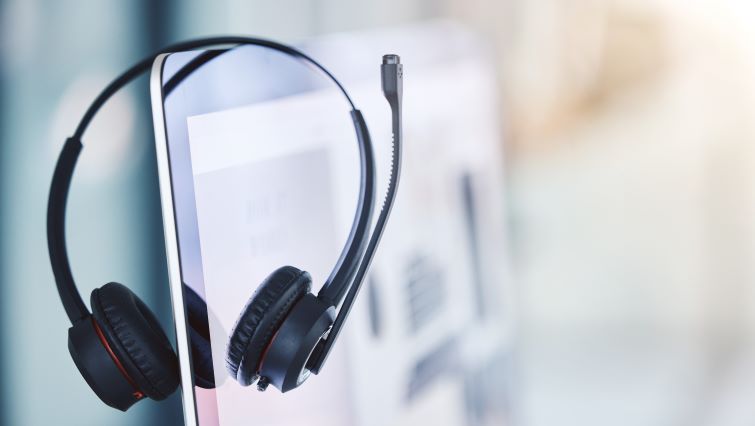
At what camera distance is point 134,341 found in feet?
1.90

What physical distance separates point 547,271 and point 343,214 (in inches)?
18.1

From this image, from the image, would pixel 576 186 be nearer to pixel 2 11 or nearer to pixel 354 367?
pixel 354 367

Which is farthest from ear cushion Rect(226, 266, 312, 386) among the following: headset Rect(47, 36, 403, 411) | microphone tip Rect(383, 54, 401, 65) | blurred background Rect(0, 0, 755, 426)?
blurred background Rect(0, 0, 755, 426)

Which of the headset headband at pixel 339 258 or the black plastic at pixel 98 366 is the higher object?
the headset headband at pixel 339 258

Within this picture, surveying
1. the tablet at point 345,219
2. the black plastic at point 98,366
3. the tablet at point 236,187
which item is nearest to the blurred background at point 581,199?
the tablet at point 345,219

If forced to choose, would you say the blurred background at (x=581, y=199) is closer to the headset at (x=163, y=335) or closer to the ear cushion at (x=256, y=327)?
the headset at (x=163, y=335)

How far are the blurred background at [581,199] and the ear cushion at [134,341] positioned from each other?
15.1 inches

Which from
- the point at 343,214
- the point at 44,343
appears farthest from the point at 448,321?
the point at 44,343

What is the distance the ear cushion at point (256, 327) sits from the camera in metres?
0.59

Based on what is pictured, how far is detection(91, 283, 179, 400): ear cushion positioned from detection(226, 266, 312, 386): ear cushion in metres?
0.05

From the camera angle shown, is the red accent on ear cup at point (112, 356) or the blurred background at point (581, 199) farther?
the blurred background at point (581, 199)

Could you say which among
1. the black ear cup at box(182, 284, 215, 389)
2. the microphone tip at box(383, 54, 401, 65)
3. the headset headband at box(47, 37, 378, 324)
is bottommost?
the black ear cup at box(182, 284, 215, 389)

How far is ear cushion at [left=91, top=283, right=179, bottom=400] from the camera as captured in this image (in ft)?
1.90

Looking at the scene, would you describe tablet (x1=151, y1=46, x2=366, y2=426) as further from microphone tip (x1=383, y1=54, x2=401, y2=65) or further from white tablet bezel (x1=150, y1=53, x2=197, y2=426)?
microphone tip (x1=383, y1=54, x2=401, y2=65)
